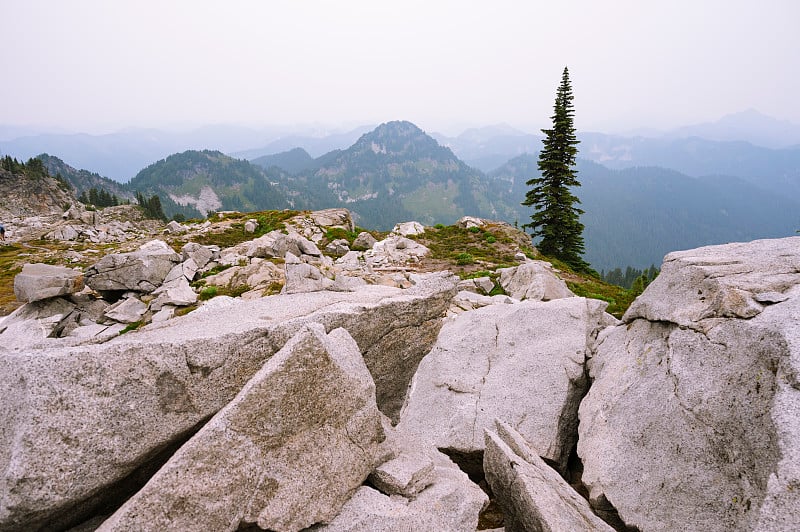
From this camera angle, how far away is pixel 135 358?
19.4 ft

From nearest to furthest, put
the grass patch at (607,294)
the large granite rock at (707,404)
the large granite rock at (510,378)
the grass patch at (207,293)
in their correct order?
the large granite rock at (707,404) < the large granite rock at (510,378) < the grass patch at (207,293) < the grass patch at (607,294)

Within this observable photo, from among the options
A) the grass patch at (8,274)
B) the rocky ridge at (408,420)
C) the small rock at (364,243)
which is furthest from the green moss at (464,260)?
the grass patch at (8,274)

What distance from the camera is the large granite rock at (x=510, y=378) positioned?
29.9 ft

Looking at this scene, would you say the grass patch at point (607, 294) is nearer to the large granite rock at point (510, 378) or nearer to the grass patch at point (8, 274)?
the large granite rock at point (510, 378)

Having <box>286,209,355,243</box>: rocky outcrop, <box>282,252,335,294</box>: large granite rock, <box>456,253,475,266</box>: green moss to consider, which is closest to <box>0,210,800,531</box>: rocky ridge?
<box>282,252,335,294</box>: large granite rock

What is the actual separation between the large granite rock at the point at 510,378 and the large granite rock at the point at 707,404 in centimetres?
80

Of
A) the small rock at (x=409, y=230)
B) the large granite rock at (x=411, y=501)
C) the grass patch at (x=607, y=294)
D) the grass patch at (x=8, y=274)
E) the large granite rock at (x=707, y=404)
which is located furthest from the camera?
the small rock at (x=409, y=230)

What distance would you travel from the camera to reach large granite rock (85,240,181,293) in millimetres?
21078

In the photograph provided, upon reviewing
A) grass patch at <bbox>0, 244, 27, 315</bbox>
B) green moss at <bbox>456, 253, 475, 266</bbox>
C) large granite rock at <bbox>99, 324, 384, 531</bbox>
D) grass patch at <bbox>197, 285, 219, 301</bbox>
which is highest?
large granite rock at <bbox>99, 324, 384, 531</bbox>

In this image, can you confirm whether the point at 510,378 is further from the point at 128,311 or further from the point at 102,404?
the point at 128,311

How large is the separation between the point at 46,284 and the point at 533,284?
24637 mm

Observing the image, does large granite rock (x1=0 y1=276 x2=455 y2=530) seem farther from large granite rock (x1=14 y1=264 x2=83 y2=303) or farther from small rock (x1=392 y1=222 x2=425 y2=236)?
small rock (x1=392 y1=222 x2=425 y2=236)

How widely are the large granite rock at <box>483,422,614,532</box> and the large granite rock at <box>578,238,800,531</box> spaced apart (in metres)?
0.71

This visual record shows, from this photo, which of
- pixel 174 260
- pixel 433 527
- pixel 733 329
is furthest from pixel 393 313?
pixel 174 260
